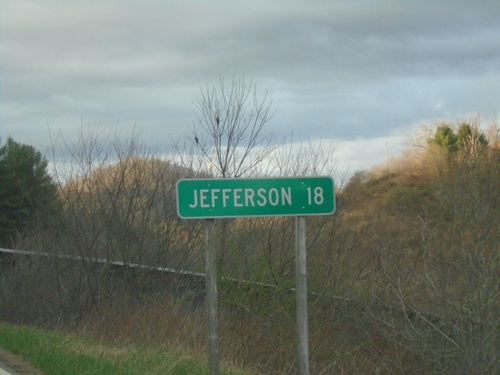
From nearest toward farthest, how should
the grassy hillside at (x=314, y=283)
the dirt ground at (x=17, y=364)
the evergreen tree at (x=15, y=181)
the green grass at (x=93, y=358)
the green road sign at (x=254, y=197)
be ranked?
the green road sign at (x=254, y=197) < the green grass at (x=93, y=358) < the dirt ground at (x=17, y=364) < the grassy hillside at (x=314, y=283) < the evergreen tree at (x=15, y=181)

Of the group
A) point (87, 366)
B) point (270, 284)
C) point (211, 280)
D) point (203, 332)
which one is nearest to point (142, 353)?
point (87, 366)

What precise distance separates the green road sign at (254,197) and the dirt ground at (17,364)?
3.33 m

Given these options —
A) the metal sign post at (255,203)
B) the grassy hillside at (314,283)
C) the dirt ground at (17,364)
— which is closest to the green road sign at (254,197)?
the metal sign post at (255,203)

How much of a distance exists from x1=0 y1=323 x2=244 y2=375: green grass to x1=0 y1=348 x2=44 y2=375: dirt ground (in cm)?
7

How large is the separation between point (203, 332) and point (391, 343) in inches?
212

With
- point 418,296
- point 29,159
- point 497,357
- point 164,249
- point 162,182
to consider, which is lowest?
point 497,357

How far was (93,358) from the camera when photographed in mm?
8648

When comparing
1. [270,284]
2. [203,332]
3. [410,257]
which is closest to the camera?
[203,332]

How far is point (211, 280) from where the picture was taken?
21.0 feet

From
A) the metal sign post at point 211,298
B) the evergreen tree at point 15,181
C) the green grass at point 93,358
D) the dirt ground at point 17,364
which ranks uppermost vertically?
the evergreen tree at point 15,181

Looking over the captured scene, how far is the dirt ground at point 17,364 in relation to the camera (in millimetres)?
8383

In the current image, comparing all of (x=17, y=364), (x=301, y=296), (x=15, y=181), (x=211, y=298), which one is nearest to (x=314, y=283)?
(x=17, y=364)

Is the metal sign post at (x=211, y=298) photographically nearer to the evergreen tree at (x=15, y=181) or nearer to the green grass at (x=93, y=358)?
the green grass at (x=93, y=358)

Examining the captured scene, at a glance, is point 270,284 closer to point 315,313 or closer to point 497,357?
point 315,313
